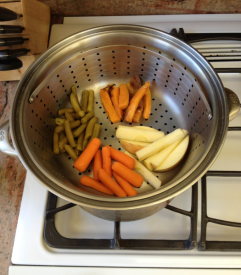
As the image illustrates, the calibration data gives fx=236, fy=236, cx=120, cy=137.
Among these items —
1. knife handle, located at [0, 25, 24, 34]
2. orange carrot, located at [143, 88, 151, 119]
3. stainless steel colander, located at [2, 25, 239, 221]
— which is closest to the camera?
stainless steel colander, located at [2, 25, 239, 221]

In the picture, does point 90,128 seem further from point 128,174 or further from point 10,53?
point 10,53

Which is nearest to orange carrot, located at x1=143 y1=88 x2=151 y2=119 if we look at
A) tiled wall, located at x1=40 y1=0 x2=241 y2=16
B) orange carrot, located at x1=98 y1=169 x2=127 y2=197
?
orange carrot, located at x1=98 y1=169 x2=127 y2=197

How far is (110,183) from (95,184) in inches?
2.0

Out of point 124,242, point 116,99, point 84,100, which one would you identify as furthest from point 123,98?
point 124,242

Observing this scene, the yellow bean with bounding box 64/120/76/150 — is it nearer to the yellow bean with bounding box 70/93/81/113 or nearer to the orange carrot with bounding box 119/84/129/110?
the yellow bean with bounding box 70/93/81/113

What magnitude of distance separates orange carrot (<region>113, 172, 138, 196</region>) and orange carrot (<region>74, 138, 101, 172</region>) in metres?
0.10

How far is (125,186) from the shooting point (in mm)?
710

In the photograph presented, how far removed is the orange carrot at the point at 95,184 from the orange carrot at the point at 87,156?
0.05m

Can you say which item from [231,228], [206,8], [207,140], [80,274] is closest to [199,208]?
[231,228]

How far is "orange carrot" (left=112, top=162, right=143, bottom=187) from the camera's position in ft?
2.37

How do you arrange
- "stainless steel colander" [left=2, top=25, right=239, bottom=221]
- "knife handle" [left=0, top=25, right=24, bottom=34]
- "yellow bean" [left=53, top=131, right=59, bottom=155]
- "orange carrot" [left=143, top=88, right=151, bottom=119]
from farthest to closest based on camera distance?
"orange carrot" [left=143, top=88, right=151, bottom=119] → "yellow bean" [left=53, top=131, right=59, bottom=155] → "knife handle" [left=0, top=25, right=24, bottom=34] → "stainless steel colander" [left=2, top=25, right=239, bottom=221]

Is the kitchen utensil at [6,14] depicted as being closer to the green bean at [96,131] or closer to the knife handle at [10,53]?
the knife handle at [10,53]

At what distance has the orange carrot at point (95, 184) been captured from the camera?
2.33ft

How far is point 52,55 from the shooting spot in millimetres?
724
